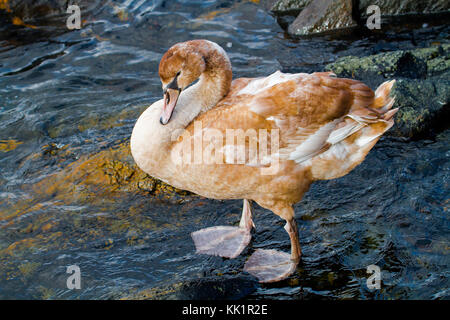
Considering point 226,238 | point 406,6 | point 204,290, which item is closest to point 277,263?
point 226,238

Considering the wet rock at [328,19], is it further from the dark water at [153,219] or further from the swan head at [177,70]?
the swan head at [177,70]

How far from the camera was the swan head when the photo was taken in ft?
13.9

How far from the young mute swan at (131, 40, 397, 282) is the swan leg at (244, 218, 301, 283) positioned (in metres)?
0.01

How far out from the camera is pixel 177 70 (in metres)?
4.26

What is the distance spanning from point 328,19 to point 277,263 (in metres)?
6.16

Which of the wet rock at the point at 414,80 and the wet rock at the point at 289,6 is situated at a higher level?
the wet rock at the point at 289,6

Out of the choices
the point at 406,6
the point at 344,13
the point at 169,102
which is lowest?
the point at 169,102

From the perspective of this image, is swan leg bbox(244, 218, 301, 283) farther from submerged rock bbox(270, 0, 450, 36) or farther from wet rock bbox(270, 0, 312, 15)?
wet rock bbox(270, 0, 312, 15)

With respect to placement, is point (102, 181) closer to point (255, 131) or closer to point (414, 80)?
point (255, 131)

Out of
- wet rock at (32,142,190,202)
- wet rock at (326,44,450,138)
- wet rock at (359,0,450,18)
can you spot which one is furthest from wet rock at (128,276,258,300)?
wet rock at (359,0,450,18)

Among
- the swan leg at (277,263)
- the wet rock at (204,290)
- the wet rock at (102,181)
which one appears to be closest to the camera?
the wet rock at (204,290)

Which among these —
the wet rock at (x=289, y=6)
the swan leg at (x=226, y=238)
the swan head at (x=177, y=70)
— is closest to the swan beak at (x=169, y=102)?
the swan head at (x=177, y=70)

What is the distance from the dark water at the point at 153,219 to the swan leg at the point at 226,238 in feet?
0.33

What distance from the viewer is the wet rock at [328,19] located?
9281 millimetres
